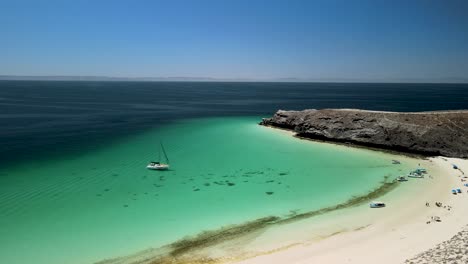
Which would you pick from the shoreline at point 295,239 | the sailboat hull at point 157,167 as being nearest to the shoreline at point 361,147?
the shoreline at point 295,239

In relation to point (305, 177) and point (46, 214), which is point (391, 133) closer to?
point (305, 177)

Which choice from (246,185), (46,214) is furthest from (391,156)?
(46,214)

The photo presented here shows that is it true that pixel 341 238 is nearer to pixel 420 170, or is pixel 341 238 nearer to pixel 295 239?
pixel 295 239

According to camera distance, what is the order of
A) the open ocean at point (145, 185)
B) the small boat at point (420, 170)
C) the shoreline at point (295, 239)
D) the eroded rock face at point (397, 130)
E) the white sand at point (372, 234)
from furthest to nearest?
1. the eroded rock face at point (397, 130)
2. the small boat at point (420, 170)
3. the open ocean at point (145, 185)
4. the shoreline at point (295, 239)
5. the white sand at point (372, 234)

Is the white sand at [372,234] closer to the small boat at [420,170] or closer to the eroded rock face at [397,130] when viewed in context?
the small boat at [420,170]

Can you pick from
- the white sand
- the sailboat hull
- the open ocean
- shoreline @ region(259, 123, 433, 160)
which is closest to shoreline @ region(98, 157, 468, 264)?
the white sand

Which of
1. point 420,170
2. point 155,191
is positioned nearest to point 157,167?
point 155,191
